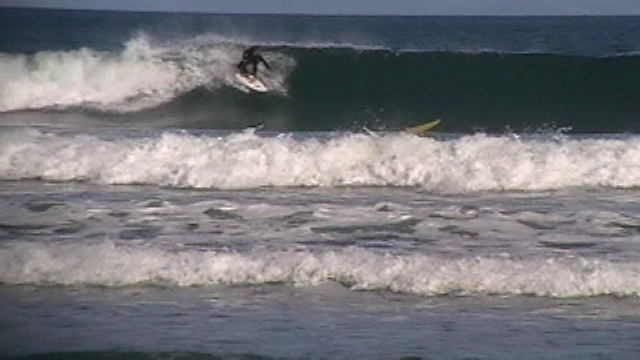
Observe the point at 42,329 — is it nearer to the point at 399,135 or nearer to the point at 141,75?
the point at 399,135

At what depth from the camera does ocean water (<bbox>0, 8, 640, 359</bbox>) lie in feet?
24.5

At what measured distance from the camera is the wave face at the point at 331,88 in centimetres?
1878

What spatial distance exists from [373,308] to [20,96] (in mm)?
13463

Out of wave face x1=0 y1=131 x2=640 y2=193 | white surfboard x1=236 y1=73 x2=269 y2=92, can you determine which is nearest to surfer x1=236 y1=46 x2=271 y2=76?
white surfboard x1=236 y1=73 x2=269 y2=92

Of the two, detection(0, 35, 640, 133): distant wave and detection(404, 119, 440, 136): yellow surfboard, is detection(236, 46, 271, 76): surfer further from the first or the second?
detection(404, 119, 440, 136): yellow surfboard

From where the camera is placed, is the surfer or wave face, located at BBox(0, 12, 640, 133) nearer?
wave face, located at BBox(0, 12, 640, 133)

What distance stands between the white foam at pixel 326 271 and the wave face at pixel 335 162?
3943 millimetres

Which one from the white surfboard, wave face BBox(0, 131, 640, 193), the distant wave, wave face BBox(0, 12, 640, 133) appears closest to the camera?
wave face BBox(0, 131, 640, 193)

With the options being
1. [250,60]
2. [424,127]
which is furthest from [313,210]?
[250,60]

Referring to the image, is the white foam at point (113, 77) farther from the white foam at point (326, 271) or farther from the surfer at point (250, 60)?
the white foam at point (326, 271)

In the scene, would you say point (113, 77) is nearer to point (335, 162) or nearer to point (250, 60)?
point (250, 60)

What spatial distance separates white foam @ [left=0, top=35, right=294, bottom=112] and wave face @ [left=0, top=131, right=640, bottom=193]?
17.6 ft

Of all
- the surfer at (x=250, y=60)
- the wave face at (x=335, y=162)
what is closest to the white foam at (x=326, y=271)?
the wave face at (x=335, y=162)

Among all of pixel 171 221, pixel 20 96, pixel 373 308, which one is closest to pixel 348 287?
pixel 373 308
